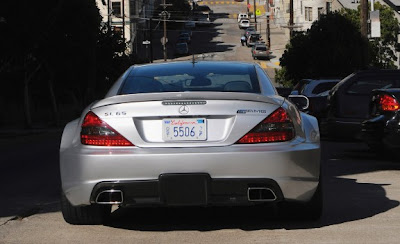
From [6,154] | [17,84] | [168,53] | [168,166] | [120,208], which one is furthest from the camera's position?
[168,53]

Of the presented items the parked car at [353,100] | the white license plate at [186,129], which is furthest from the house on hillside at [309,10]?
the white license plate at [186,129]

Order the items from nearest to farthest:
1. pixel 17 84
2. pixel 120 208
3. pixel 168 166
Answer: pixel 168 166, pixel 120 208, pixel 17 84

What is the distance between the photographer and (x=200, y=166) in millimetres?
7078

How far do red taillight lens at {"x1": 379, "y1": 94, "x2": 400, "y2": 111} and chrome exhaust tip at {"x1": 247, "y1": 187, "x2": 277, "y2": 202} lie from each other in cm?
582

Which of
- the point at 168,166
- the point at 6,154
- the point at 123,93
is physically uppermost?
the point at 123,93

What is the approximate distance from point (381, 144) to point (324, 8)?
3159 inches

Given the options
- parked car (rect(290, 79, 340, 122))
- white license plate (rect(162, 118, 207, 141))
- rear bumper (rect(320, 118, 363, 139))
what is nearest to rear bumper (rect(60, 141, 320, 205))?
white license plate (rect(162, 118, 207, 141))

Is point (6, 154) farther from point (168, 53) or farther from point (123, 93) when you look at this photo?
point (168, 53)

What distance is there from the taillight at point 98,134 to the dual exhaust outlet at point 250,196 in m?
0.41

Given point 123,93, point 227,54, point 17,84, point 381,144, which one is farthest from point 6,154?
point 227,54

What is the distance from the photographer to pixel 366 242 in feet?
23.4

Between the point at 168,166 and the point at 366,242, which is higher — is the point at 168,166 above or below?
above

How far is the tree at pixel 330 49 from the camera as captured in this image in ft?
149

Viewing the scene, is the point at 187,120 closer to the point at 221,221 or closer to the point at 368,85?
the point at 221,221
